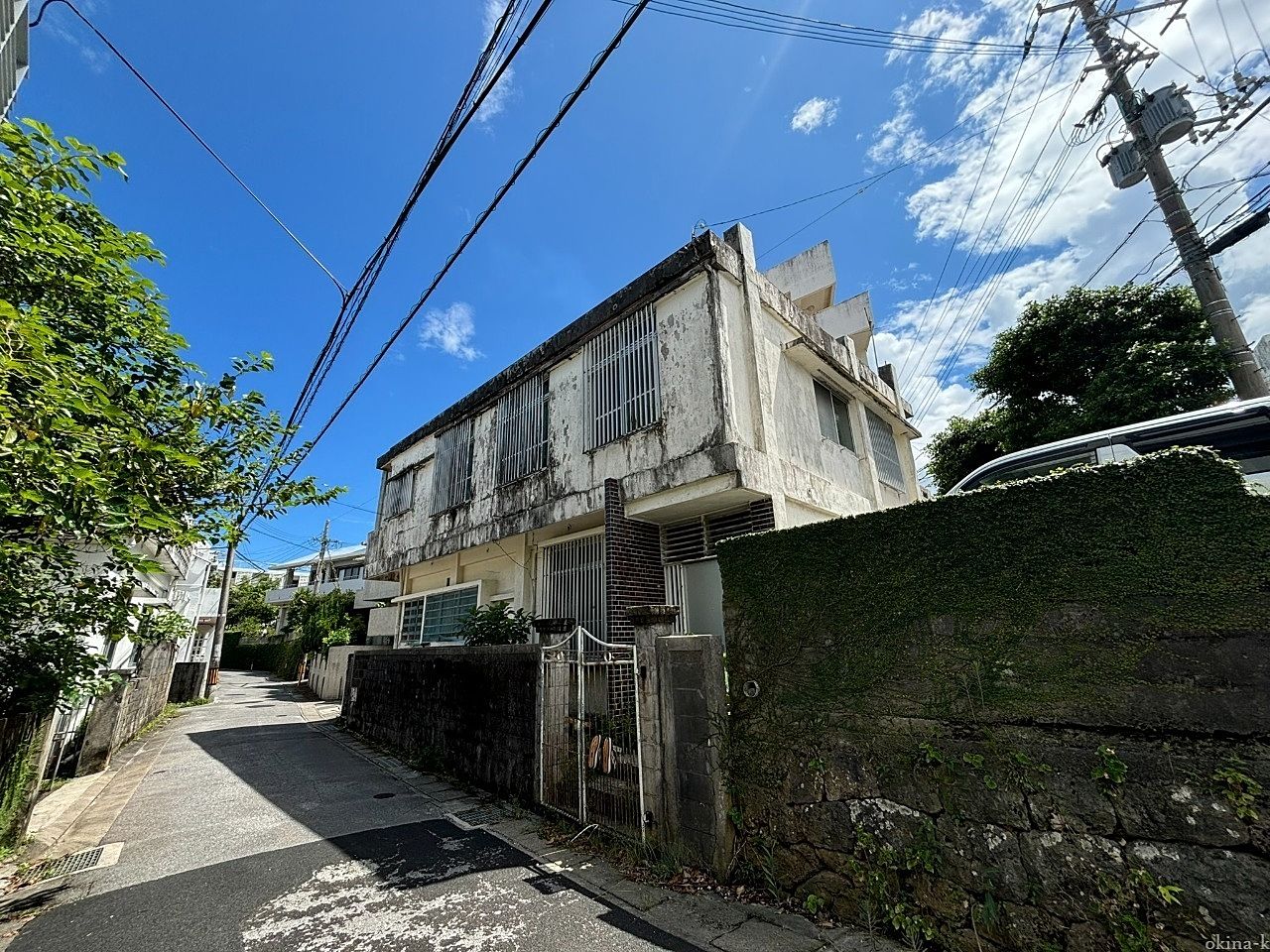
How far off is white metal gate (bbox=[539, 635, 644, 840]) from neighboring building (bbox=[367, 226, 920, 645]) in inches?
67.7

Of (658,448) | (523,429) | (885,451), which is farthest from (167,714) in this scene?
(885,451)

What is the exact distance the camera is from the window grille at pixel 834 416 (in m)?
9.88

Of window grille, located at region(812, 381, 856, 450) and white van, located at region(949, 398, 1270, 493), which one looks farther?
window grille, located at region(812, 381, 856, 450)

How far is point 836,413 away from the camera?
10.5 m

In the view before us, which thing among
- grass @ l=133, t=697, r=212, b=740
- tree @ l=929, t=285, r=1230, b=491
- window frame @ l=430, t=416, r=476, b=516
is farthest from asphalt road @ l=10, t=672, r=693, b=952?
tree @ l=929, t=285, r=1230, b=491

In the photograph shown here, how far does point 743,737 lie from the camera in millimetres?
4199

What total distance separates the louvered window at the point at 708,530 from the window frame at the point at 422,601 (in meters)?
5.62

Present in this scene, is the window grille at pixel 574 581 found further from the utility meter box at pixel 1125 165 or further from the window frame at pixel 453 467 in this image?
the utility meter box at pixel 1125 165

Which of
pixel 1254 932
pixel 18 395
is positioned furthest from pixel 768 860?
pixel 18 395

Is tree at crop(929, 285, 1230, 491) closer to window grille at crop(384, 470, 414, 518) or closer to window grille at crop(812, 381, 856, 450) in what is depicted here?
window grille at crop(812, 381, 856, 450)

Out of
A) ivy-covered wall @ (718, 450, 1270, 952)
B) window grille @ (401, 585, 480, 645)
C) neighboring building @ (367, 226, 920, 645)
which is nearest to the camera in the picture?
ivy-covered wall @ (718, 450, 1270, 952)

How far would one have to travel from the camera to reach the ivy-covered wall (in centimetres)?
253

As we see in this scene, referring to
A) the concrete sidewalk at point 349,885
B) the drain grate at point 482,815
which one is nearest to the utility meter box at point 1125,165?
the concrete sidewalk at point 349,885

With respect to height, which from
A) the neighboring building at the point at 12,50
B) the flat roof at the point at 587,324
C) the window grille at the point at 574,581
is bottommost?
the window grille at the point at 574,581
